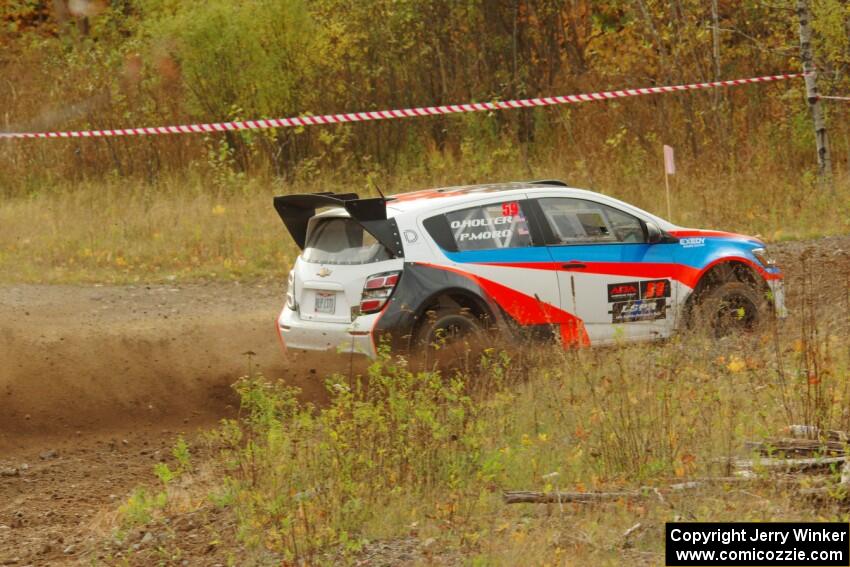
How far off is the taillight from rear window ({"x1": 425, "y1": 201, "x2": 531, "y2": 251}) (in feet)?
1.81

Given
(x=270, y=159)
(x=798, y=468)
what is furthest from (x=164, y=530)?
(x=270, y=159)

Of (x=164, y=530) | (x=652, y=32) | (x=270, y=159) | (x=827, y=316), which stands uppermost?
(x=652, y=32)

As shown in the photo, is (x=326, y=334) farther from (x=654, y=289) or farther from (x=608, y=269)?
(x=654, y=289)

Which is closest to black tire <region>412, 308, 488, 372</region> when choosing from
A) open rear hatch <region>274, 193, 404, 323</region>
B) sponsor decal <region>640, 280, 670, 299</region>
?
open rear hatch <region>274, 193, 404, 323</region>

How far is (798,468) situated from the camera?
7.04m

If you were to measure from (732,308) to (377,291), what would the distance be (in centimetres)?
327

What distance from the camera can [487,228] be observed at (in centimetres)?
1077

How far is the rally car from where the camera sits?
10.3m

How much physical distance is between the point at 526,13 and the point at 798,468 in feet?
60.6

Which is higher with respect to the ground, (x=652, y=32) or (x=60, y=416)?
(x=652, y=32)

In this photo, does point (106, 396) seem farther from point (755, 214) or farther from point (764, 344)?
point (755, 214)

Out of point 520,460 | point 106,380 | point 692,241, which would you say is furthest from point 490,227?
point 106,380

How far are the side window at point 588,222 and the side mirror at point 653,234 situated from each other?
49 mm

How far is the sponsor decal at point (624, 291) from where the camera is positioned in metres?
11.0
